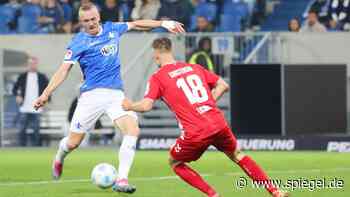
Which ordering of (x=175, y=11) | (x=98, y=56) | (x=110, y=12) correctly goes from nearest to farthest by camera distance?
(x=98, y=56) < (x=175, y=11) < (x=110, y=12)

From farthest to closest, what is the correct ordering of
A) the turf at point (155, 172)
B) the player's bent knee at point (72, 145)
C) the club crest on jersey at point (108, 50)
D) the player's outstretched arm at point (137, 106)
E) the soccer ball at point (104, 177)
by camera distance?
the player's bent knee at point (72, 145) → the club crest on jersey at point (108, 50) → the turf at point (155, 172) → the soccer ball at point (104, 177) → the player's outstretched arm at point (137, 106)

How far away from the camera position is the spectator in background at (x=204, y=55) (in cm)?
2584

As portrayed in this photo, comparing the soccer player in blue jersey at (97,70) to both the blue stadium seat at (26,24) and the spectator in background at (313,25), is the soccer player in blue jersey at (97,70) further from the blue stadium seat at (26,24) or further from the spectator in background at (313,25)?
the blue stadium seat at (26,24)

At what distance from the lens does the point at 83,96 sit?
607 inches

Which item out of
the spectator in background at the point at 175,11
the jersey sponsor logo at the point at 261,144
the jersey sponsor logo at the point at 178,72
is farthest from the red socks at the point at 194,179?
the spectator in background at the point at 175,11

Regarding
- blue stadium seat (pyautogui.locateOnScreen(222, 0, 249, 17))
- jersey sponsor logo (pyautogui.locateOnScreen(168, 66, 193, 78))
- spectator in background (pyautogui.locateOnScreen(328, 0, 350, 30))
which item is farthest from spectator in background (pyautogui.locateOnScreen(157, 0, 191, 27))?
jersey sponsor logo (pyautogui.locateOnScreen(168, 66, 193, 78))

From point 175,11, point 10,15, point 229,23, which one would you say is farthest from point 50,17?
point 229,23

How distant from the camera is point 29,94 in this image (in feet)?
90.3

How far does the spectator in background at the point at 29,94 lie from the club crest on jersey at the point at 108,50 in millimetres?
12199

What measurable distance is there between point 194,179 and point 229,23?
54.7 ft

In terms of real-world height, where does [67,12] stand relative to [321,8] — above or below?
below

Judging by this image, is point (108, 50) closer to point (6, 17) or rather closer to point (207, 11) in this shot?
point (207, 11)

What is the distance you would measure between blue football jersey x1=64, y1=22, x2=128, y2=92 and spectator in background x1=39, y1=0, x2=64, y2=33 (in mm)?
14605

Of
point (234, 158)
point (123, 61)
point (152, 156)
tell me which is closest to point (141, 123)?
point (123, 61)
